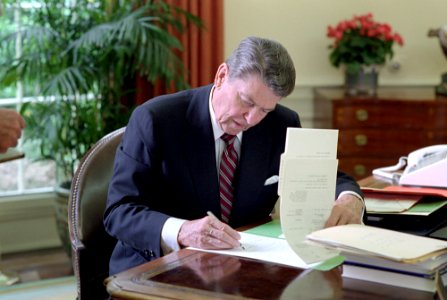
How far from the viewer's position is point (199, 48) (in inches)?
195

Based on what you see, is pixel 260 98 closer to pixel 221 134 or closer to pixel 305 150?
pixel 221 134

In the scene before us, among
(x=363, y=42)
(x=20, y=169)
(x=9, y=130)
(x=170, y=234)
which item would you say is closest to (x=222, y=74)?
(x=170, y=234)

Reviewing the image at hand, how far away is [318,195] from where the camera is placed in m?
2.01

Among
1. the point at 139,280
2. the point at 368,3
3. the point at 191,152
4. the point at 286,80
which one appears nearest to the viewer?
the point at 139,280

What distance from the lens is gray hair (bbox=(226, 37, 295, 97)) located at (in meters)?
2.34

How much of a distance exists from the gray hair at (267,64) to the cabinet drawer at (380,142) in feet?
8.07

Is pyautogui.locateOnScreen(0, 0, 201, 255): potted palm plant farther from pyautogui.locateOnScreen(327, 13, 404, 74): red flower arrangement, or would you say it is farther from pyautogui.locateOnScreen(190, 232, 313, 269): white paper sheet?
pyautogui.locateOnScreen(190, 232, 313, 269): white paper sheet

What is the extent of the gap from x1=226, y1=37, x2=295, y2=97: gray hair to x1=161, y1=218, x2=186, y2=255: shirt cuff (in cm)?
49

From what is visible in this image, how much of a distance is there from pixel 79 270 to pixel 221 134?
626 mm

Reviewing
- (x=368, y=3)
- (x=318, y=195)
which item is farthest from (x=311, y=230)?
(x=368, y=3)

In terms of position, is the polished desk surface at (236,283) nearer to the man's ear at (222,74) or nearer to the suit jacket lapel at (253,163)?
the suit jacket lapel at (253,163)

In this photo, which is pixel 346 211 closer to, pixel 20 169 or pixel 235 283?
pixel 235 283

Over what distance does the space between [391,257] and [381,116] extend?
3091 millimetres

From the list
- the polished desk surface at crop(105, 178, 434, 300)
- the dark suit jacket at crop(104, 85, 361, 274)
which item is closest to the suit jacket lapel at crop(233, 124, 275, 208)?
the dark suit jacket at crop(104, 85, 361, 274)
